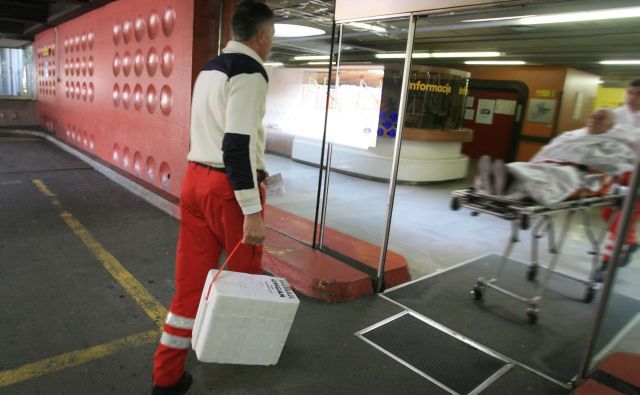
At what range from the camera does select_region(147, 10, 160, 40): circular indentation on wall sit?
562cm

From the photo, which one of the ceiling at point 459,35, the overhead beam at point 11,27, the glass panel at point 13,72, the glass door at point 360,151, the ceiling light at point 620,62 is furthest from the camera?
the glass panel at point 13,72

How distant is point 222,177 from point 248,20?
77 centimetres

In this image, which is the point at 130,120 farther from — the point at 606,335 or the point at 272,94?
the point at 606,335

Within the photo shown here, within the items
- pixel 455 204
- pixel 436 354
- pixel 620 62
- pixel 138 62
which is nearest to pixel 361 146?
pixel 455 204

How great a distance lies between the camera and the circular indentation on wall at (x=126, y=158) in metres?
6.94

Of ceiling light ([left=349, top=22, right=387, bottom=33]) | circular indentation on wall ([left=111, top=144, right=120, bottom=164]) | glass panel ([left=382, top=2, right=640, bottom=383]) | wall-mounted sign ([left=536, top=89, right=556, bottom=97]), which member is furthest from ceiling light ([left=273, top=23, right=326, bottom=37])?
wall-mounted sign ([left=536, top=89, right=556, bottom=97])

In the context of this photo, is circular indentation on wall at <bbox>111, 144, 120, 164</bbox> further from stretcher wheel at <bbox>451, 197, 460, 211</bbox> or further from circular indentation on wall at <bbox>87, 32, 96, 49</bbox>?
stretcher wheel at <bbox>451, 197, 460, 211</bbox>

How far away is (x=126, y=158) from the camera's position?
703 cm

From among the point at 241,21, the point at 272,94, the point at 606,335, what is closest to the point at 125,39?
the point at 272,94

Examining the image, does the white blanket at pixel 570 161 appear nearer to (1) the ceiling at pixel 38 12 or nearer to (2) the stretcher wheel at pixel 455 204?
→ (2) the stretcher wheel at pixel 455 204

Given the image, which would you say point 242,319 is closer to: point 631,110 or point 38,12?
point 631,110

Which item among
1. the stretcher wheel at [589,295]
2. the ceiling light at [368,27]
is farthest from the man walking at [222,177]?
the stretcher wheel at [589,295]

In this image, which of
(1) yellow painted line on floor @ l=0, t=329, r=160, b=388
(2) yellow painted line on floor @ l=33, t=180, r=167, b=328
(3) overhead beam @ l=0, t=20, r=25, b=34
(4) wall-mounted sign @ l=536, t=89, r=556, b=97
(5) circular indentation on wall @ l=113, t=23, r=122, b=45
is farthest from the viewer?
(3) overhead beam @ l=0, t=20, r=25, b=34

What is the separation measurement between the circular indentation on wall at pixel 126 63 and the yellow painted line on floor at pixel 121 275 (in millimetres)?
2580
